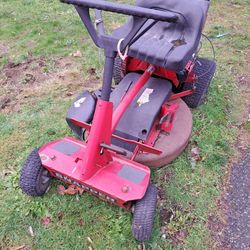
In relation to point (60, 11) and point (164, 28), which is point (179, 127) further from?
point (60, 11)

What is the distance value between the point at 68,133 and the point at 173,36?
3.71 ft

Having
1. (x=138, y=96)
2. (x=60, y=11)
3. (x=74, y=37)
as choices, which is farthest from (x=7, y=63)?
(x=138, y=96)

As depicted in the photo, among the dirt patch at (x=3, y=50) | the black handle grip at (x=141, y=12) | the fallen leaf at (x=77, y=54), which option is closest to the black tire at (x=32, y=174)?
the black handle grip at (x=141, y=12)

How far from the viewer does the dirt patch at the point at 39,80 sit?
135 inches

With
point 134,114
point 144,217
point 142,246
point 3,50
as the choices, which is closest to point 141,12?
point 134,114

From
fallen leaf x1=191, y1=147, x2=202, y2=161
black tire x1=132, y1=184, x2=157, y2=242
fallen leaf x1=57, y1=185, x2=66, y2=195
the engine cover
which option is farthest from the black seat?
fallen leaf x1=57, y1=185, x2=66, y2=195

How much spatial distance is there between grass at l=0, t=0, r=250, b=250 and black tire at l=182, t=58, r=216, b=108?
12 cm

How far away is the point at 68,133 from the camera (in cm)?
298

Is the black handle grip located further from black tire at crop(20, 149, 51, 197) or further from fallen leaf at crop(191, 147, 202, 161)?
fallen leaf at crop(191, 147, 202, 161)

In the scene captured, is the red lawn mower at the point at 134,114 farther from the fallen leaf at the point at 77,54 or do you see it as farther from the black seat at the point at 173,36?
the fallen leaf at the point at 77,54

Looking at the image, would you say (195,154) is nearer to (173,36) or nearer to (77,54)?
(173,36)

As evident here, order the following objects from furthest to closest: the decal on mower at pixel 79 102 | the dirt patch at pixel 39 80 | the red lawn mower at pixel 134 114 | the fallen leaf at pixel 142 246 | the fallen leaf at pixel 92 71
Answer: the fallen leaf at pixel 92 71 < the dirt patch at pixel 39 80 < the decal on mower at pixel 79 102 < the fallen leaf at pixel 142 246 < the red lawn mower at pixel 134 114

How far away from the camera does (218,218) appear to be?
242cm

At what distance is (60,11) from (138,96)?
2859 mm
